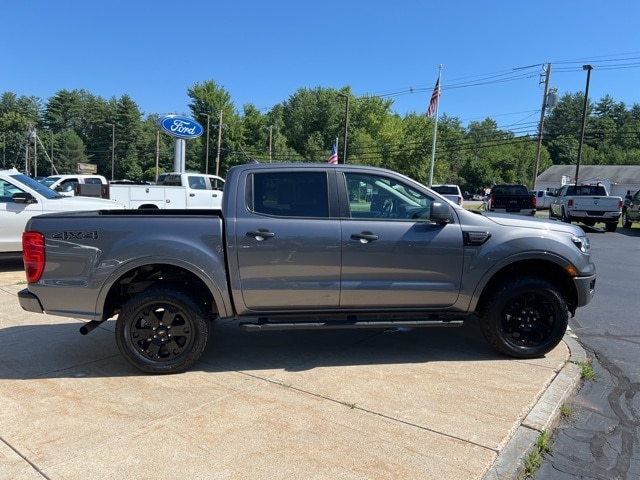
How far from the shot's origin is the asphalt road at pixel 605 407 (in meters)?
2.93

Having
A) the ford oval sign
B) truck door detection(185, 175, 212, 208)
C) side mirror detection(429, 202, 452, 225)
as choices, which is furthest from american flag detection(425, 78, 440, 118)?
side mirror detection(429, 202, 452, 225)

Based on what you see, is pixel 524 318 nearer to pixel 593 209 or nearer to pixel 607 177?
→ pixel 593 209

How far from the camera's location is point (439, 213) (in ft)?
13.6

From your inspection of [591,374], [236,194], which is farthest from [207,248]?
[591,374]

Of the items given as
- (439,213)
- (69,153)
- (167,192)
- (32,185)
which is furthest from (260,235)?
(69,153)

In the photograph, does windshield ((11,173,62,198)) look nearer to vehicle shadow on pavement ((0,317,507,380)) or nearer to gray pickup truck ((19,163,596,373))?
vehicle shadow on pavement ((0,317,507,380))

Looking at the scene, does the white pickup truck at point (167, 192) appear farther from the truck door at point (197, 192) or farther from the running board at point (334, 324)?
the running board at point (334, 324)

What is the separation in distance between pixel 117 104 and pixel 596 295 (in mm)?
109135

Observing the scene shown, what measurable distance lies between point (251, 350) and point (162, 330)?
1.03 m

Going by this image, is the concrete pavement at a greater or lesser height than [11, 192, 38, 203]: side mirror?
lesser

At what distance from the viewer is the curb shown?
9.23ft

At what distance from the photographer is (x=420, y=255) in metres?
4.26

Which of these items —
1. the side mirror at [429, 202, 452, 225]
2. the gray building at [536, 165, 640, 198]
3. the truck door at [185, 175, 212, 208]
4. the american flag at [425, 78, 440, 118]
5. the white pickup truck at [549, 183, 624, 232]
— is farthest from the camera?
the gray building at [536, 165, 640, 198]

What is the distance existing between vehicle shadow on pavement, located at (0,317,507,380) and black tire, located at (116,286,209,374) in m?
0.24
